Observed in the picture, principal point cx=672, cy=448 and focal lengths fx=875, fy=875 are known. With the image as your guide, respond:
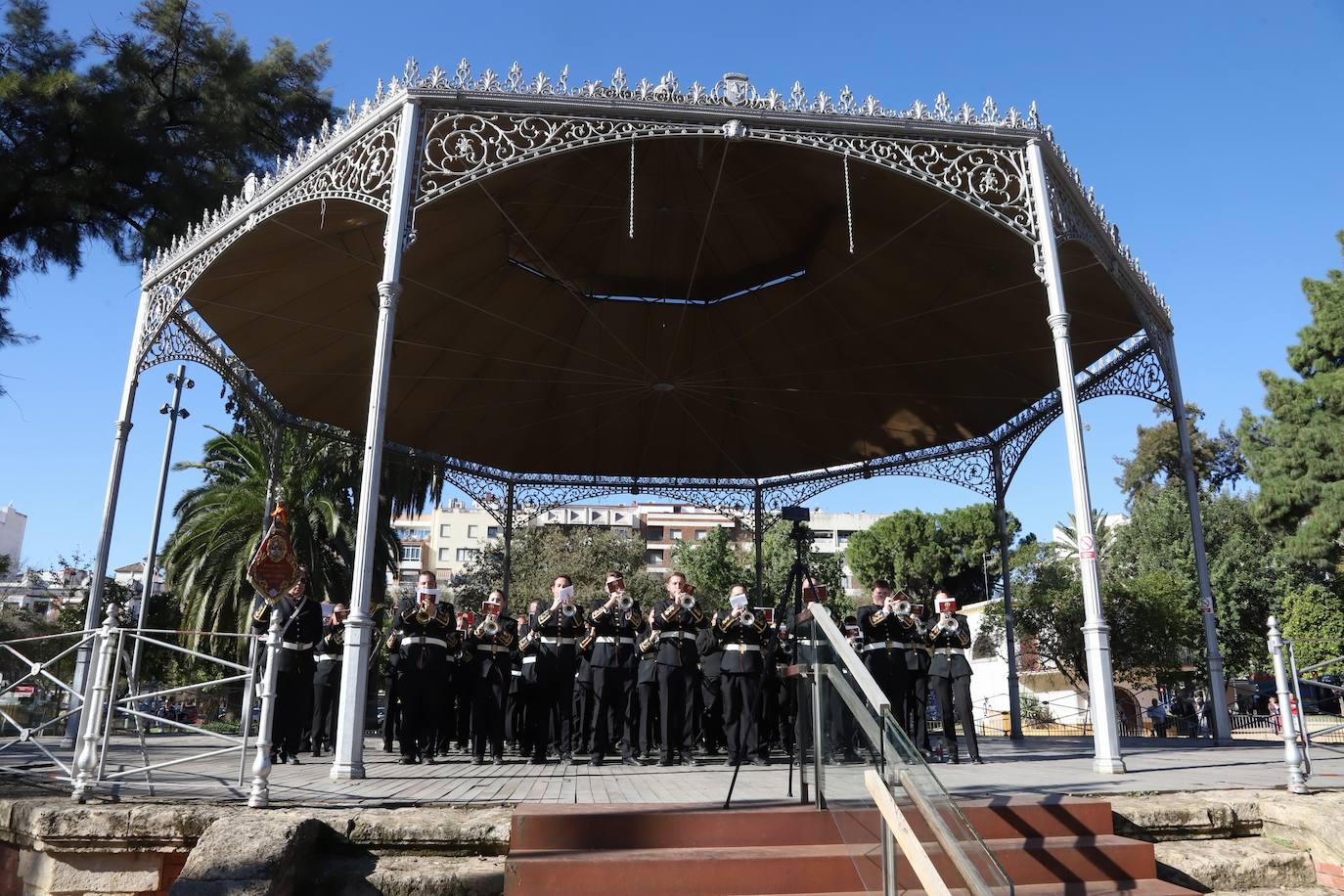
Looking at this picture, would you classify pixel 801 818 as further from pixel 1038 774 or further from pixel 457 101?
pixel 457 101

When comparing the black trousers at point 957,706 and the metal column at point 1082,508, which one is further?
the black trousers at point 957,706

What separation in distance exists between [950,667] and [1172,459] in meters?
49.4

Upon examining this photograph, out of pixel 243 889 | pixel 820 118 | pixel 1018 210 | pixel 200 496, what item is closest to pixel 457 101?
pixel 820 118

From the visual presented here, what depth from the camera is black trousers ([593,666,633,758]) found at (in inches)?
389

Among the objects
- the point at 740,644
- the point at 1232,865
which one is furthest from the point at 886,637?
the point at 1232,865

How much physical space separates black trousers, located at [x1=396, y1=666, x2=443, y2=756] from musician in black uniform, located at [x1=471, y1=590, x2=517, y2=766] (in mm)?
499

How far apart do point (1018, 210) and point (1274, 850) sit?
23.0 ft

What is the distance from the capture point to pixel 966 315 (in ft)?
47.7

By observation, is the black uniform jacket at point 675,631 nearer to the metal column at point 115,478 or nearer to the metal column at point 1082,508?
the metal column at point 1082,508

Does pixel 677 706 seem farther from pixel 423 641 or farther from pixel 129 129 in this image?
pixel 129 129

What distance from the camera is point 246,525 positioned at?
2369 centimetres

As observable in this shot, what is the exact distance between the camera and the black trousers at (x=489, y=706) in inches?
388

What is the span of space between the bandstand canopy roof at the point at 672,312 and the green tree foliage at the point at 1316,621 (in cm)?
1579

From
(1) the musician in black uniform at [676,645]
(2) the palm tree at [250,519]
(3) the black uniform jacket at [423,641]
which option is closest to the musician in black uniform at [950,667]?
(1) the musician in black uniform at [676,645]
